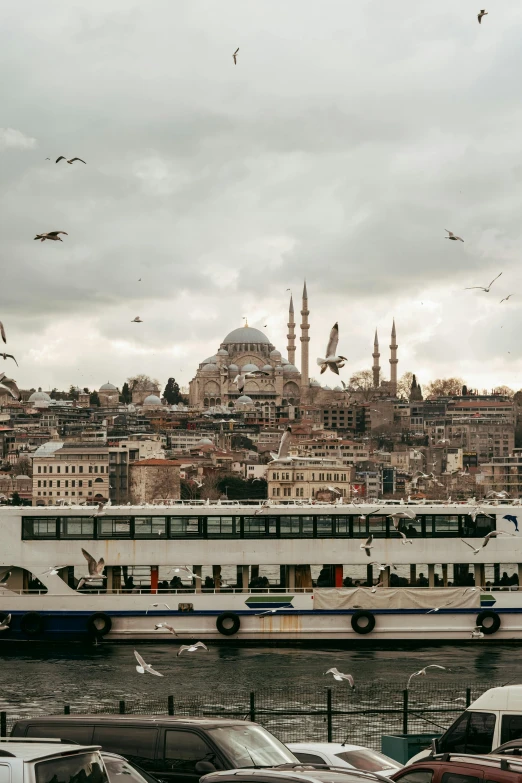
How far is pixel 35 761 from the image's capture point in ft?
24.3

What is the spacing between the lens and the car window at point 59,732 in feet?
32.2

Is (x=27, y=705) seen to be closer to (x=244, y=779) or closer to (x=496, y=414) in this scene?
(x=244, y=779)

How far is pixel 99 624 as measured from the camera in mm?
28406

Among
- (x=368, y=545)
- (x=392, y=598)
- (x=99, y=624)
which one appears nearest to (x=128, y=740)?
(x=368, y=545)

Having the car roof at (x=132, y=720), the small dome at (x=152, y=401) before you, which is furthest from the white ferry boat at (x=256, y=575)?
the small dome at (x=152, y=401)

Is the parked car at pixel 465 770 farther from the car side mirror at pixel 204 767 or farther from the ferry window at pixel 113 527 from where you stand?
the ferry window at pixel 113 527

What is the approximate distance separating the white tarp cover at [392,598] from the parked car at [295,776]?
20080 millimetres

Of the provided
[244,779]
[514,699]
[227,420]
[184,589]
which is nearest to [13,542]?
[184,589]

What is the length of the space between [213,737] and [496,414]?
564ft

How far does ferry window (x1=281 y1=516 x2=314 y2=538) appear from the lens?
2950 centimetres

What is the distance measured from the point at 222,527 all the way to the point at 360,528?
9.71 ft

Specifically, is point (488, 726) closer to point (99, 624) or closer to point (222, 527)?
point (99, 624)

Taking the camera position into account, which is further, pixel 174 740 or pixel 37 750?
pixel 174 740

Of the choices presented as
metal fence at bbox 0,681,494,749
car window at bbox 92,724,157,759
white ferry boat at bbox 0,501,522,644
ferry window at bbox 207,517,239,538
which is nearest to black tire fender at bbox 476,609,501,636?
white ferry boat at bbox 0,501,522,644
